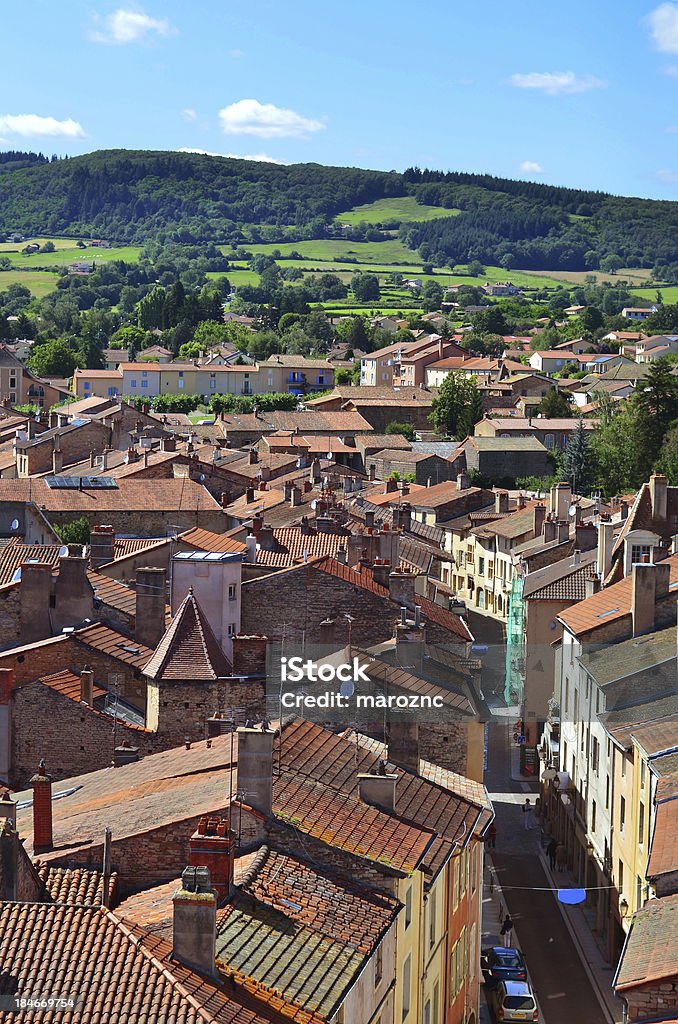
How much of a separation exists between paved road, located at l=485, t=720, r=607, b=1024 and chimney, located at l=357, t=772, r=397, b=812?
6953 mm

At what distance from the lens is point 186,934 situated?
17438 millimetres

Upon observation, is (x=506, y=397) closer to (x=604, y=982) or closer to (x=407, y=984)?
(x=604, y=982)

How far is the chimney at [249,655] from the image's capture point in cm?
3116

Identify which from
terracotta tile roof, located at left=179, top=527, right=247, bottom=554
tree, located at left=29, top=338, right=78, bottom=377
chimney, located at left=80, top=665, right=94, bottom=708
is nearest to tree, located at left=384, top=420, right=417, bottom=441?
tree, located at left=29, top=338, right=78, bottom=377

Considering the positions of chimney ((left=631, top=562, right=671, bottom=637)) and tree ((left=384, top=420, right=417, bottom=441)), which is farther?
tree ((left=384, top=420, right=417, bottom=441))

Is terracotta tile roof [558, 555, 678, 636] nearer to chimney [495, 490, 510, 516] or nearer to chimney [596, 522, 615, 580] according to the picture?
chimney [596, 522, 615, 580]

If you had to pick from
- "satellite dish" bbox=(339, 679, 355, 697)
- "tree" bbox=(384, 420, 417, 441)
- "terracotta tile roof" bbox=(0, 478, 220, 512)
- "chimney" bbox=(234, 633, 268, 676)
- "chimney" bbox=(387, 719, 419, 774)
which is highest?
"chimney" bbox=(234, 633, 268, 676)

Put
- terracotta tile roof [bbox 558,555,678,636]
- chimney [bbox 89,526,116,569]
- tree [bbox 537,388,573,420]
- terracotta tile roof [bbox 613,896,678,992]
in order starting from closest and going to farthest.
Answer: terracotta tile roof [bbox 613,896,678,992], terracotta tile roof [bbox 558,555,678,636], chimney [bbox 89,526,116,569], tree [bbox 537,388,573,420]

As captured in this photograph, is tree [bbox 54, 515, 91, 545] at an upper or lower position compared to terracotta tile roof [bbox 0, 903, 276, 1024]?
lower

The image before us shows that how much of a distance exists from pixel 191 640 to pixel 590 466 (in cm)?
7224

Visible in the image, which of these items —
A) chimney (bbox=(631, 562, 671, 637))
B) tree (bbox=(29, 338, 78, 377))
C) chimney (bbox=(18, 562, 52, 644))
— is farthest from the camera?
tree (bbox=(29, 338, 78, 377))

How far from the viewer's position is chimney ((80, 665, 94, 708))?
30.6 metres

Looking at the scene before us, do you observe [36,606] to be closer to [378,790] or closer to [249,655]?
[249,655]

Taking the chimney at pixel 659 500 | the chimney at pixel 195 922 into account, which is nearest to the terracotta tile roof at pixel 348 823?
the chimney at pixel 195 922
